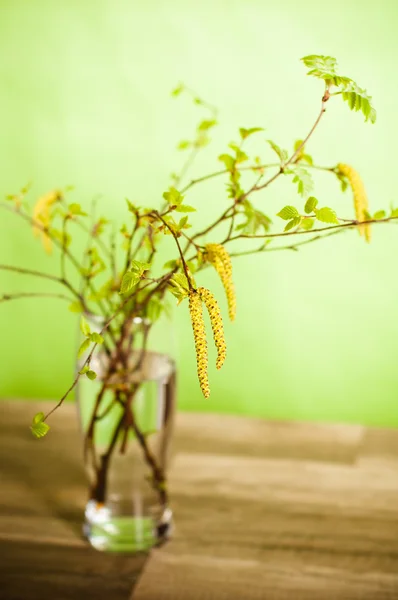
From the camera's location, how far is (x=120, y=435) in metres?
1.03

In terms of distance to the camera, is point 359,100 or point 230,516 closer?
point 359,100

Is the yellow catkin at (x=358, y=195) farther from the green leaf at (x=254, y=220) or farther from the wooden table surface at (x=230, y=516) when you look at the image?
the wooden table surface at (x=230, y=516)

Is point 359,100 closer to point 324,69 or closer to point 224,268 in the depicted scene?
point 324,69

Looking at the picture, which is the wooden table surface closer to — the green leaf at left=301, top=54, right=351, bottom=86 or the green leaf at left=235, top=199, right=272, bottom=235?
the green leaf at left=235, top=199, right=272, bottom=235

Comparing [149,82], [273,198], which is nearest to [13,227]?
[149,82]

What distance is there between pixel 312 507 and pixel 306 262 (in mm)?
433

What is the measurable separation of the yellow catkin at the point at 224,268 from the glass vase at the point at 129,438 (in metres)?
0.23

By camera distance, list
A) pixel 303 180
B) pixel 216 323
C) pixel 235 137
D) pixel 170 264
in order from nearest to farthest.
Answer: pixel 216 323 < pixel 303 180 < pixel 170 264 < pixel 235 137

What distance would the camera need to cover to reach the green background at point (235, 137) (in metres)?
1.33

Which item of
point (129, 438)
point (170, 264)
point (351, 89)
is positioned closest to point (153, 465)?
point (129, 438)

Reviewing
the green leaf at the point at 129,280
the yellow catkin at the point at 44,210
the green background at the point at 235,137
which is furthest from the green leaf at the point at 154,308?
the green background at the point at 235,137

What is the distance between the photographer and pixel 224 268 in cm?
78

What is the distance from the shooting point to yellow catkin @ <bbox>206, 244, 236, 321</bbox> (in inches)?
30.4

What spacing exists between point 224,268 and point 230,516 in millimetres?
Result: 476
